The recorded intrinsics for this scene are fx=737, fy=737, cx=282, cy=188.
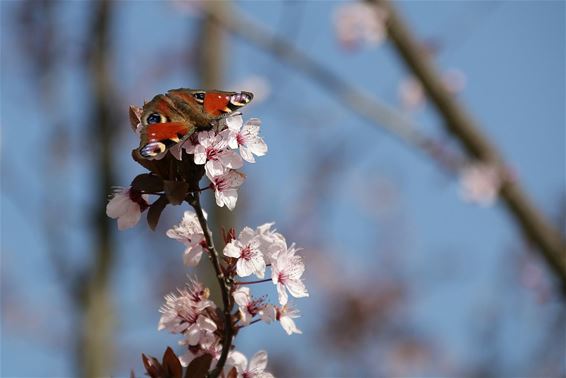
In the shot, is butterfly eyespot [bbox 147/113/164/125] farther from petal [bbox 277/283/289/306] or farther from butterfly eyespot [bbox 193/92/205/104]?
petal [bbox 277/283/289/306]

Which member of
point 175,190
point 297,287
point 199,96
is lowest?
point 297,287

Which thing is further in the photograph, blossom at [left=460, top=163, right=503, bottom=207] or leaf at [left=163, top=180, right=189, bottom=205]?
blossom at [left=460, top=163, right=503, bottom=207]

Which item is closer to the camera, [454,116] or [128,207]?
[128,207]

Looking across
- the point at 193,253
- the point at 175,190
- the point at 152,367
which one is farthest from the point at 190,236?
the point at 152,367

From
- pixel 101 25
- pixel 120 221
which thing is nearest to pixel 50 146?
pixel 101 25

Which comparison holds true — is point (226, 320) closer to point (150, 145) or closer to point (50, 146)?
point (150, 145)

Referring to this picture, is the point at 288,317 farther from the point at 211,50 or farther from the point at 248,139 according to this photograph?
the point at 211,50

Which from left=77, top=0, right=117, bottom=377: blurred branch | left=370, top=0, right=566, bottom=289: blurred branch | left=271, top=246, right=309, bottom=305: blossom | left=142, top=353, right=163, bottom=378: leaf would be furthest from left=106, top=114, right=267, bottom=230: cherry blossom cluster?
left=77, top=0, right=117, bottom=377: blurred branch
